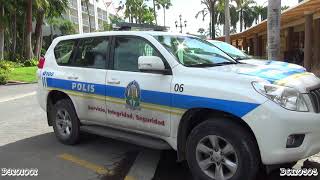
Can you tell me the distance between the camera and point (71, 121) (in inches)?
299

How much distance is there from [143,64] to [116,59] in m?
1.07

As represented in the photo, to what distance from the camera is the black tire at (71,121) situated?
7.54 m

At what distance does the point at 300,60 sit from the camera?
91.7ft

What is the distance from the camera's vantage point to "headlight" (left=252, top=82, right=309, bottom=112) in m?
4.84

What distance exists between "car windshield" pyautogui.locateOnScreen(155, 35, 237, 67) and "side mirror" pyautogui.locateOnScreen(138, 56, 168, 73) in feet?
0.94

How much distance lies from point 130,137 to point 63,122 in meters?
1.91

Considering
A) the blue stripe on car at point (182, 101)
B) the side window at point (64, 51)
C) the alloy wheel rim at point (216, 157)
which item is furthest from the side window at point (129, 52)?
the alloy wheel rim at point (216, 157)

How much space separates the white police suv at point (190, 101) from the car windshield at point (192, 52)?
0.05 feet

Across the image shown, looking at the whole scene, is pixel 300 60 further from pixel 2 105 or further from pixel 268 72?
pixel 268 72

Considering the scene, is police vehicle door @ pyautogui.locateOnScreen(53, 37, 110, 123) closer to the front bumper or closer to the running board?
the running board

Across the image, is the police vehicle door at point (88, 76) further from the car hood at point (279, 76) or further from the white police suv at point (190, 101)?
the car hood at point (279, 76)

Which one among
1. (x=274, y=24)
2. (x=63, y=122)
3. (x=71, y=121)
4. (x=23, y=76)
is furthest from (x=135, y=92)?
(x=23, y=76)

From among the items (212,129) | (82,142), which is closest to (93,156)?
(82,142)

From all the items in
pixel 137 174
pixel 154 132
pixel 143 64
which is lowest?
pixel 137 174
